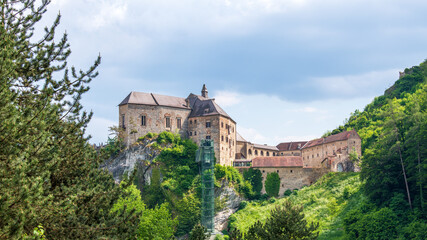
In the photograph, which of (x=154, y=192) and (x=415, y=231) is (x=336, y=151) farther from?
(x=415, y=231)

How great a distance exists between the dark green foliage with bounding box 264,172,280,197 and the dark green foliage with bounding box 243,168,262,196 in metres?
1.14

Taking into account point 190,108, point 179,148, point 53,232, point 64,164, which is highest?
point 190,108

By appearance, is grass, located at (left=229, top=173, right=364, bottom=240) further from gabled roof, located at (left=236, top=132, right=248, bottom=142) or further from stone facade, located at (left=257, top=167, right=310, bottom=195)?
gabled roof, located at (left=236, top=132, right=248, bottom=142)

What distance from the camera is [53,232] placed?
12.2 meters

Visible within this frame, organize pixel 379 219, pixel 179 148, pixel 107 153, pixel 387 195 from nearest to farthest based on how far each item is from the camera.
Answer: pixel 107 153, pixel 379 219, pixel 387 195, pixel 179 148

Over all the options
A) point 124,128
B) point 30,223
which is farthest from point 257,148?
point 30,223

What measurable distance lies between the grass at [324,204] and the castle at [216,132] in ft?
→ 12.2

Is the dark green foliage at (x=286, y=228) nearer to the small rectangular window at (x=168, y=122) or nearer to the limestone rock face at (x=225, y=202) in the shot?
the limestone rock face at (x=225, y=202)

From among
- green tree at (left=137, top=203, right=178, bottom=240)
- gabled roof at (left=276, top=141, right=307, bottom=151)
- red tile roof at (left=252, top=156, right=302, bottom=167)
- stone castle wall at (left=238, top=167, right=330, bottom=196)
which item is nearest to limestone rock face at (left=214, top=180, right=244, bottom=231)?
stone castle wall at (left=238, top=167, right=330, bottom=196)

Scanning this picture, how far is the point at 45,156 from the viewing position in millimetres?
11289

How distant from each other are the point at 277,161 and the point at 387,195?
2491cm

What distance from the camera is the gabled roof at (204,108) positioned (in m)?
68.1

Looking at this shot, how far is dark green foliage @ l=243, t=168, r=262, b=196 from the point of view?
2608 inches

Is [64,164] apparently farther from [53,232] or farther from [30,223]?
[30,223]
